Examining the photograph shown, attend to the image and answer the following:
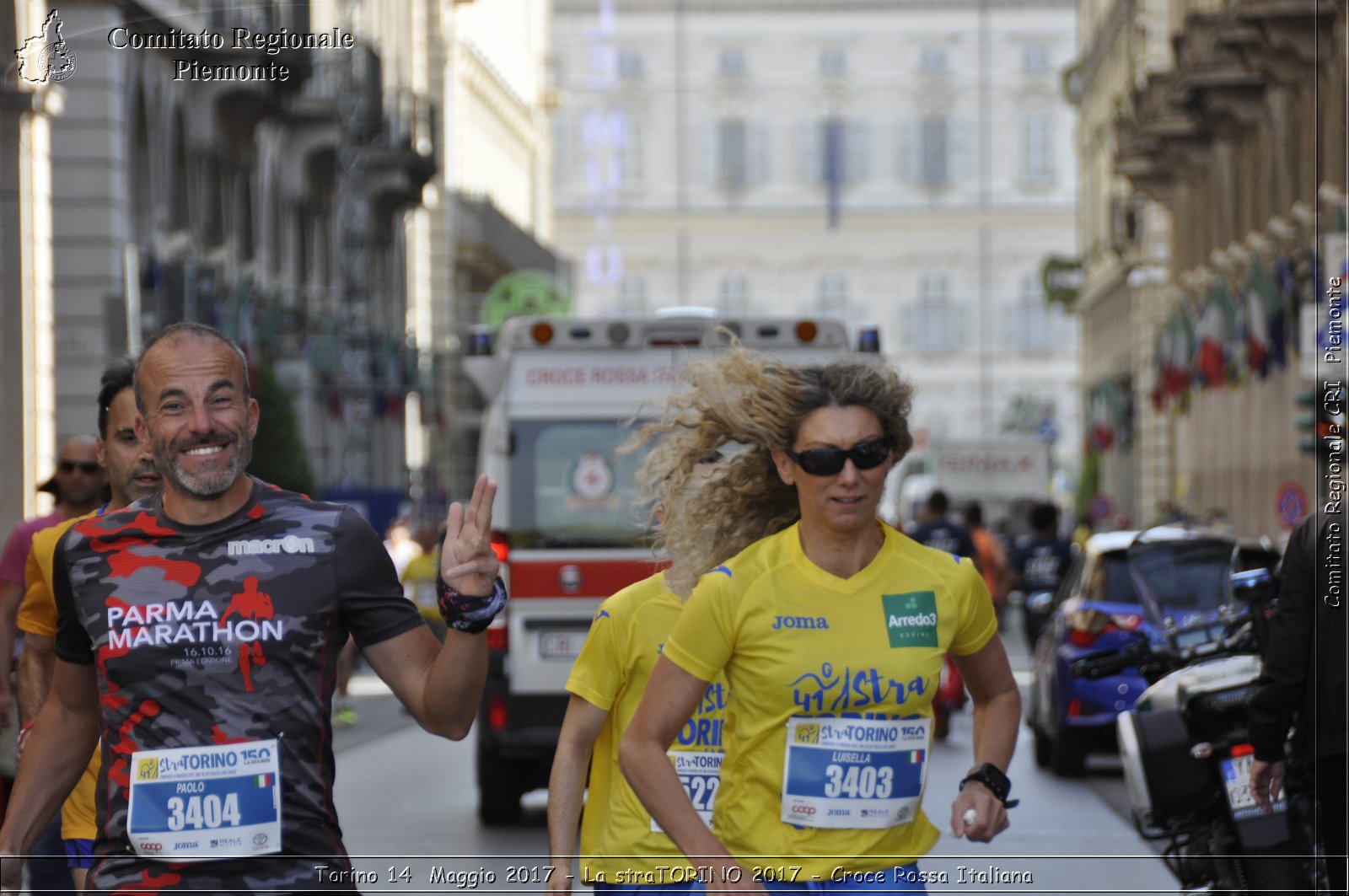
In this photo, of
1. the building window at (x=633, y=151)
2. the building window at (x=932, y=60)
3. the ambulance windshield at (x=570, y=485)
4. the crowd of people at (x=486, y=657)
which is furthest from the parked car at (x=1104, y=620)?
the building window at (x=932, y=60)

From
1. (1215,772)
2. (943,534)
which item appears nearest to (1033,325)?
(943,534)

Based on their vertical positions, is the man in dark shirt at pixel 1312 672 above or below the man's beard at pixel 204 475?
below

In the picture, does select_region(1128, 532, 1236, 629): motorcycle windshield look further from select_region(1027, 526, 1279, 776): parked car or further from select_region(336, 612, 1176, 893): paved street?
select_region(336, 612, 1176, 893): paved street

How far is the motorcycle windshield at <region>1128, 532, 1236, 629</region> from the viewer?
14117 mm

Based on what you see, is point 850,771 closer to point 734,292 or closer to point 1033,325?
point 1033,325

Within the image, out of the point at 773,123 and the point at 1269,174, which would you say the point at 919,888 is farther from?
the point at 773,123

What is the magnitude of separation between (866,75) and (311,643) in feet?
328

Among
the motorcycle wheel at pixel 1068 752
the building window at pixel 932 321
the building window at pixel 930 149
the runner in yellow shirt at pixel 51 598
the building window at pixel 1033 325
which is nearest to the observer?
the runner in yellow shirt at pixel 51 598

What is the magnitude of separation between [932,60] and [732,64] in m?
8.19

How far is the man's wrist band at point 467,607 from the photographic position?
4203mm

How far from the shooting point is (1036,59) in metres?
101

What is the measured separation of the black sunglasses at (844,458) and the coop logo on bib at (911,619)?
258 millimetres

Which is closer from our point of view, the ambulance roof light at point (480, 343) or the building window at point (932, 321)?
the ambulance roof light at point (480, 343)

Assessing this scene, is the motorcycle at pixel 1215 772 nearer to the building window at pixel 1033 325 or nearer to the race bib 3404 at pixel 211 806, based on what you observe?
the race bib 3404 at pixel 211 806
